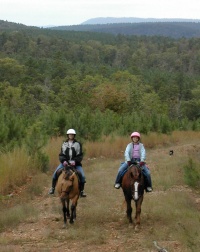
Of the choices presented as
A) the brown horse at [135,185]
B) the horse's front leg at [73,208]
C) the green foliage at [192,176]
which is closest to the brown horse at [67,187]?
the horse's front leg at [73,208]

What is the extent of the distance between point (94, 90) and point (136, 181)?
142ft

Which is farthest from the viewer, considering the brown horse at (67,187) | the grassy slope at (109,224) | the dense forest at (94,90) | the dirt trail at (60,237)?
the dense forest at (94,90)

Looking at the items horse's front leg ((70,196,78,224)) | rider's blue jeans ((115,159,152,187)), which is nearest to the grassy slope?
horse's front leg ((70,196,78,224))

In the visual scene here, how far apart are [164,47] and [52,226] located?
529 feet

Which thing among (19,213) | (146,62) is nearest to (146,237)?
(19,213)

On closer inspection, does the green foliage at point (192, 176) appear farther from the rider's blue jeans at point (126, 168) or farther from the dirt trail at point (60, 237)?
the rider's blue jeans at point (126, 168)

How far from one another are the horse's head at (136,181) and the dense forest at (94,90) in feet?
20.3

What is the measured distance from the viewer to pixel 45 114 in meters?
23.3

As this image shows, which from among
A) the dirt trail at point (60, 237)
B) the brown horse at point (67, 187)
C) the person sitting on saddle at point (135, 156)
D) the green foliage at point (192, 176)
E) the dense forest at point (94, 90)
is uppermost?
the person sitting on saddle at point (135, 156)

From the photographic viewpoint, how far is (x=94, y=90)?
5206 centimetres

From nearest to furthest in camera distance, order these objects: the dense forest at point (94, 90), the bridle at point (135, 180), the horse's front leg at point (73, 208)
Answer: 1. the bridle at point (135, 180)
2. the horse's front leg at point (73, 208)
3. the dense forest at point (94, 90)

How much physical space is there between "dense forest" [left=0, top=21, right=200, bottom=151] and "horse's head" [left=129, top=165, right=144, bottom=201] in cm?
620

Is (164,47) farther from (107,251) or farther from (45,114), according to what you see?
(107,251)

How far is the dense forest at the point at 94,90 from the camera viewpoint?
2269 centimetres
